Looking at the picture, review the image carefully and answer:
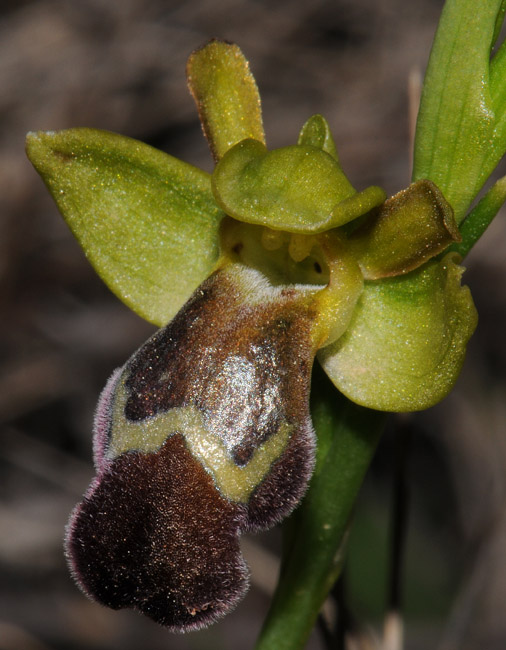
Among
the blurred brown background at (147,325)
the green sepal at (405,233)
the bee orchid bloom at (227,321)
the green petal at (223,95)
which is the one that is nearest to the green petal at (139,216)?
the bee orchid bloom at (227,321)

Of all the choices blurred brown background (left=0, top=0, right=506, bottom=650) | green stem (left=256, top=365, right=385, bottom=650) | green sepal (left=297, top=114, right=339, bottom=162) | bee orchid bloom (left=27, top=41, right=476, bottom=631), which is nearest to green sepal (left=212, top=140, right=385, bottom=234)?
bee orchid bloom (left=27, top=41, right=476, bottom=631)

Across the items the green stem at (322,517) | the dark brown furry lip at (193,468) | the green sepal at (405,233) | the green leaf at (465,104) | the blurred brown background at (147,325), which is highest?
the green leaf at (465,104)

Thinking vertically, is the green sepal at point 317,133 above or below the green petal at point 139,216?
above

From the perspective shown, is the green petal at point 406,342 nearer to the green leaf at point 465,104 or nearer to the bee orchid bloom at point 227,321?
the bee orchid bloom at point 227,321

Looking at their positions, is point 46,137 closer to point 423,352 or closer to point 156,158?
point 156,158

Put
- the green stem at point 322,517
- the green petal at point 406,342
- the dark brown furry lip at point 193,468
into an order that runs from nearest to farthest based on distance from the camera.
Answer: the dark brown furry lip at point 193,468
the green petal at point 406,342
the green stem at point 322,517

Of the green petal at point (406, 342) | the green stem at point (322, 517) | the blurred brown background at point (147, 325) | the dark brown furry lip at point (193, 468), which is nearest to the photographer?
the dark brown furry lip at point (193, 468)

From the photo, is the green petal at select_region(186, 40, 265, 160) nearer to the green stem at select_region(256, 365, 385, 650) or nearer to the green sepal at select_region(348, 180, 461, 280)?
the green sepal at select_region(348, 180, 461, 280)
